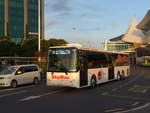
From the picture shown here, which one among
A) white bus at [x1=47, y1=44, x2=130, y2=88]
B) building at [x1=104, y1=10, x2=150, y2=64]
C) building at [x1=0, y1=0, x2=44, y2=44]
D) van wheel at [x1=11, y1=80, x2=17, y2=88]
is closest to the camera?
white bus at [x1=47, y1=44, x2=130, y2=88]

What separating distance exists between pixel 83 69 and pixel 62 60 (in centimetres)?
168

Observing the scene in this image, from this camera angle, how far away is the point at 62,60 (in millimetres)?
16047

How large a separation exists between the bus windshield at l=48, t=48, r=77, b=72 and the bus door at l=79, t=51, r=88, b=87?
0.67 meters

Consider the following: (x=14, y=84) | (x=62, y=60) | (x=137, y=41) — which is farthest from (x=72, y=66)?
(x=137, y=41)

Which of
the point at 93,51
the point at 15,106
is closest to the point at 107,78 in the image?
the point at 93,51

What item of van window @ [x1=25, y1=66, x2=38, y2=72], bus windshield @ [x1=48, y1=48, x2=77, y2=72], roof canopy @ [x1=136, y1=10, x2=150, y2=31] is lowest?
van window @ [x1=25, y1=66, x2=38, y2=72]

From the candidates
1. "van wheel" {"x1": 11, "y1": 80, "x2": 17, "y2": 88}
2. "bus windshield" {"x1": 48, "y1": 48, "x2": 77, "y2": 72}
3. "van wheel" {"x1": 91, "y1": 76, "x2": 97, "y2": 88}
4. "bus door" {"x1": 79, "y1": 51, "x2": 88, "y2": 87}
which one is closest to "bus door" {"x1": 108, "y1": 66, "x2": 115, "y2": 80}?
"van wheel" {"x1": 91, "y1": 76, "x2": 97, "y2": 88}

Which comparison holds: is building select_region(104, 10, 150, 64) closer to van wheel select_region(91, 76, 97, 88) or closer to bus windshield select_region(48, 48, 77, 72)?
van wheel select_region(91, 76, 97, 88)

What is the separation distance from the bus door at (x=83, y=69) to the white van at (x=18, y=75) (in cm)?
584

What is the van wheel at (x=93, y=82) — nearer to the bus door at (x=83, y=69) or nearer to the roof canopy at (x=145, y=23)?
the bus door at (x=83, y=69)

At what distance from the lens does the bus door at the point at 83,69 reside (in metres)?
16.4

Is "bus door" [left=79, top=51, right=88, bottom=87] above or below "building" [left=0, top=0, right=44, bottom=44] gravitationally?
below

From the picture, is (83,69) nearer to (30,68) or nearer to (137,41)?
(30,68)

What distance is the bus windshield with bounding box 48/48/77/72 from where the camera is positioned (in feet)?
52.2
